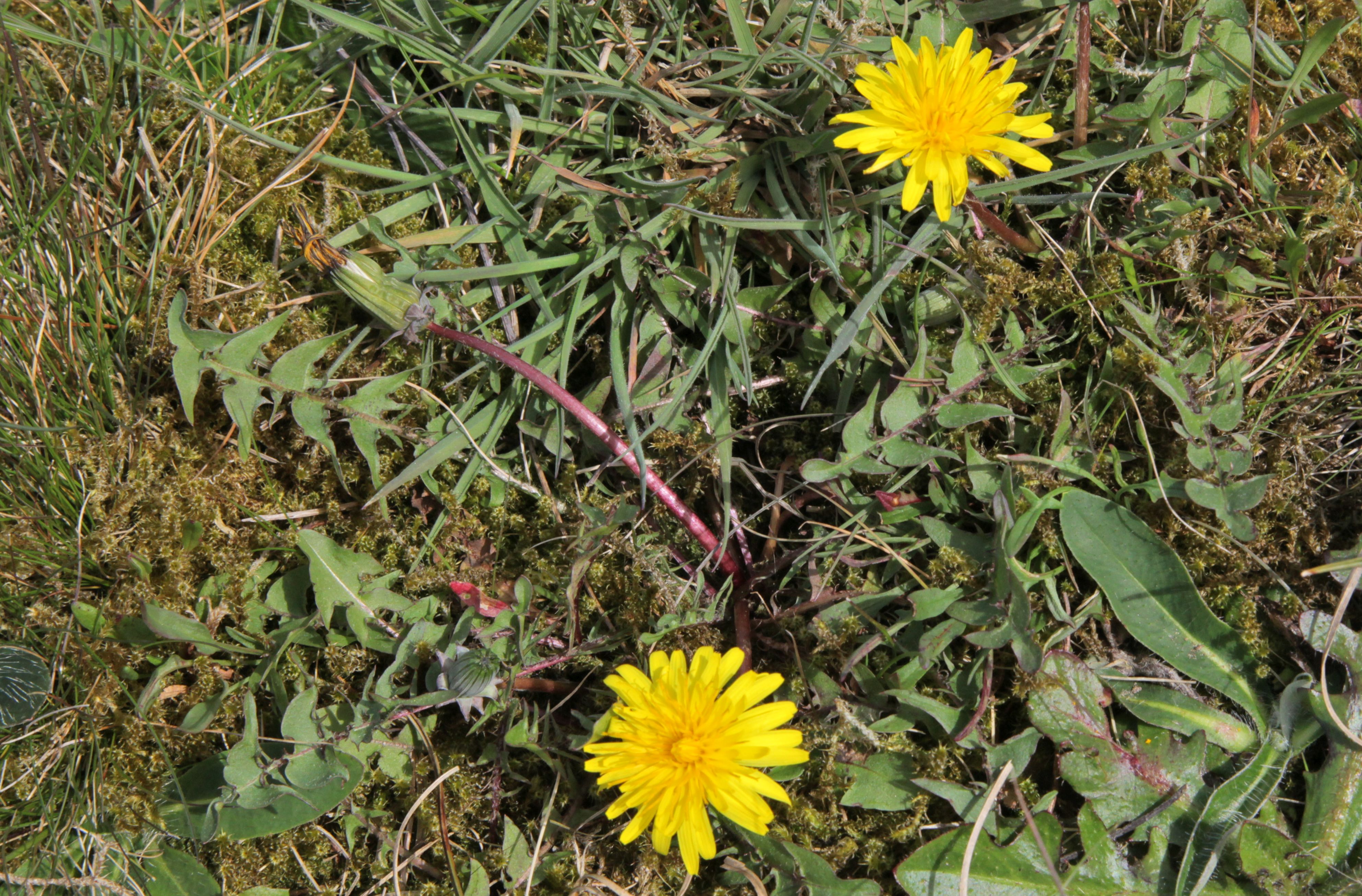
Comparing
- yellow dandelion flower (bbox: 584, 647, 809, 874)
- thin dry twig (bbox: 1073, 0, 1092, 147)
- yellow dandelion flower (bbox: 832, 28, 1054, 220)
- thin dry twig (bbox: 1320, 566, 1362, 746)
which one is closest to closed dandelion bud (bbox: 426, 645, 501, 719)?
yellow dandelion flower (bbox: 584, 647, 809, 874)

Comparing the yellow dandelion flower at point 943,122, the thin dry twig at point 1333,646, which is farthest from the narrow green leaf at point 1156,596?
the yellow dandelion flower at point 943,122

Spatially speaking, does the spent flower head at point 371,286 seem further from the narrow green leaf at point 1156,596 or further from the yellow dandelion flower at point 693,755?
the narrow green leaf at point 1156,596

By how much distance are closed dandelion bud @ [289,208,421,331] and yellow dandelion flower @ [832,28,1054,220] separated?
1.07m

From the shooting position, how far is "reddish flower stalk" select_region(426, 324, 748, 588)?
2.12m

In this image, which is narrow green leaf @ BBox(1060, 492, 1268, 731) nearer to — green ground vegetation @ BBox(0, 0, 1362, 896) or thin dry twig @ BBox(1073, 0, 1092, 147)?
green ground vegetation @ BBox(0, 0, 1362, 896)

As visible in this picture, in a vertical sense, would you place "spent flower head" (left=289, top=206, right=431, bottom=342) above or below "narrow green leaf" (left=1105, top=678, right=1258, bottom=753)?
above

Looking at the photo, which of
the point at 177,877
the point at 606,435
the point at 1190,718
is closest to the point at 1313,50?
the point at 1190,718

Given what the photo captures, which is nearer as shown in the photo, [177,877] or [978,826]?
[978,826]

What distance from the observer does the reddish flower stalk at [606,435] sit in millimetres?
2117

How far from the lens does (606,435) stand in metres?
2.14

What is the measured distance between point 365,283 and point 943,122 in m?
1.36

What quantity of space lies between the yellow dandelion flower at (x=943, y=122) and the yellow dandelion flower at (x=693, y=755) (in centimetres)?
111

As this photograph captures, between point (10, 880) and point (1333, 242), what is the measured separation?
362cm

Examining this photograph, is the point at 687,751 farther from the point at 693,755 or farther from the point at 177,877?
the point at 177,877
